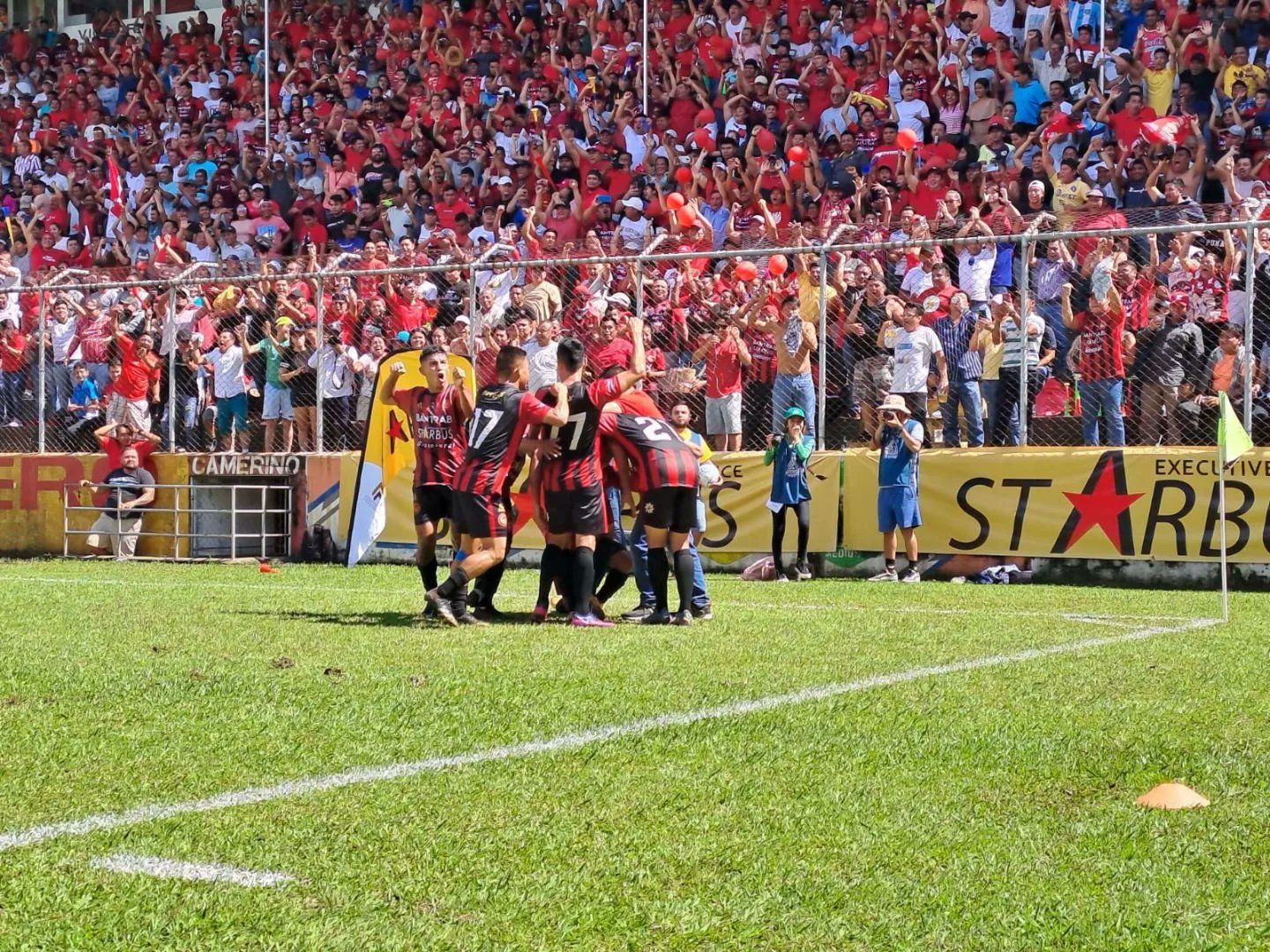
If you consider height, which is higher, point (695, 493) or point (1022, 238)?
point (1022, 238)

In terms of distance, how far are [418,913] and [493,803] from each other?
4.02ft

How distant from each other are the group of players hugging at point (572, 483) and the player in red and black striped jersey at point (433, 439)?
0.44 ft

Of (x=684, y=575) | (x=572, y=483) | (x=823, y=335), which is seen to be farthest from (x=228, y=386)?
(x=684, y=575)

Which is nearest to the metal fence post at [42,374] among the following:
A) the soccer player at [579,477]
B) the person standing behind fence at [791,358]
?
the person standing behind fence at [791,358]

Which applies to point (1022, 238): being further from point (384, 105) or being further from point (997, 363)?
point (384, 105)

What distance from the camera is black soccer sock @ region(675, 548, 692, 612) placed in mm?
11148

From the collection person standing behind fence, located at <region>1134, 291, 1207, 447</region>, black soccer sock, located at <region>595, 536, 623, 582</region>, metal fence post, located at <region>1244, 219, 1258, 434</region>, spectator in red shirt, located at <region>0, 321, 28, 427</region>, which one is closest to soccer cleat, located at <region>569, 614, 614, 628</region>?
black soccer sock, located at <region>595, 536, 623, 582</region>

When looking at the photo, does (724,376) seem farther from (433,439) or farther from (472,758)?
(472,758)

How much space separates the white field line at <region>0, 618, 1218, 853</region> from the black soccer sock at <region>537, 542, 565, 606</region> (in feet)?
10.3

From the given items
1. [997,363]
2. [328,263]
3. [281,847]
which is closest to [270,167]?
[328,263]

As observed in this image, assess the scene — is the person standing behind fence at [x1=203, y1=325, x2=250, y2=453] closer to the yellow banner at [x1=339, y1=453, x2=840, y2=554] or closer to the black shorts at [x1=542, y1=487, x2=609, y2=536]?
the yellow banner at [x1=339, y1=453, x2=840, y2=554]

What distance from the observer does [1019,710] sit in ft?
24.2

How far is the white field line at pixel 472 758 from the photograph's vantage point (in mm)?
5086

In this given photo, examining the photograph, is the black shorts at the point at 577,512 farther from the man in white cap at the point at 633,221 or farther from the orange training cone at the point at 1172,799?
the man in white cap at the point at 633,221
